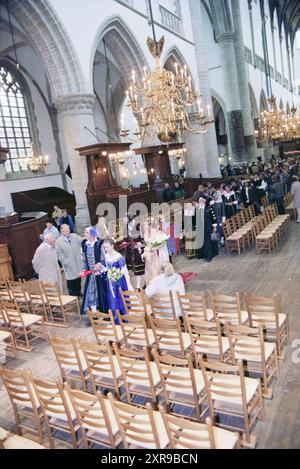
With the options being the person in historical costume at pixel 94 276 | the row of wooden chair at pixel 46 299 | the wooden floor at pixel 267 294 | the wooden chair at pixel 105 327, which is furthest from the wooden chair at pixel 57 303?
the wooden chair at pixel 105 327

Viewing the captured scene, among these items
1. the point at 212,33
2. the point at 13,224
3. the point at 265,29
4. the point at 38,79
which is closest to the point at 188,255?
the point at 13,224

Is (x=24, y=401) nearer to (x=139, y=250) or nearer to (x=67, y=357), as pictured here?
(x=67, y=357)

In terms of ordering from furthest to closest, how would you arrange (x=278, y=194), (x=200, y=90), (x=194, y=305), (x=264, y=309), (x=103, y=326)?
(x=200, y=90)
(x=278, y=194)
(x=194, y=305)
(x=103, y=326)
(x=264, y=309)

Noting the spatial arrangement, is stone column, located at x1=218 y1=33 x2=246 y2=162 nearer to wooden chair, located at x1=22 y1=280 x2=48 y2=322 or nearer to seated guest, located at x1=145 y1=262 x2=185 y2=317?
wooden chair, located at x1=22 y1=280 x2=48 y2=322

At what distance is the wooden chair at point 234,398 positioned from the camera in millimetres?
3482

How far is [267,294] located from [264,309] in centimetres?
252

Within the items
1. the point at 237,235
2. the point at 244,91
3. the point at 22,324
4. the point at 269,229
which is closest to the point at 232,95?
the point at 244,91

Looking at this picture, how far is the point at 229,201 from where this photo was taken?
1295 cm

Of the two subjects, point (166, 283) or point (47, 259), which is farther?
point (47, 259)

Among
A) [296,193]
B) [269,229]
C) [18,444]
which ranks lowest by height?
[18,444]

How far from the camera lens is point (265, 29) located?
37.8m

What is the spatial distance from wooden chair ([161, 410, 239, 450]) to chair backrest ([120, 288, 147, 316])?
2.49 m

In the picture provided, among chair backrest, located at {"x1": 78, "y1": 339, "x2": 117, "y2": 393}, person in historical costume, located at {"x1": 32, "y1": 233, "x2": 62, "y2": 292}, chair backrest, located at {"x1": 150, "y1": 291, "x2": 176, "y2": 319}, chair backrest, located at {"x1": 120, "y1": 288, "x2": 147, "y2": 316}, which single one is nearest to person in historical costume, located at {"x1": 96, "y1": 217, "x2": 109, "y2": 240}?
person in historical costume, located at {"x1": 32, "y1": 233, "x2": 62, "y2": 292}

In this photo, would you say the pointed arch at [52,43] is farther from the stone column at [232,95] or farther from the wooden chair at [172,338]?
the stone column at [232,95]
